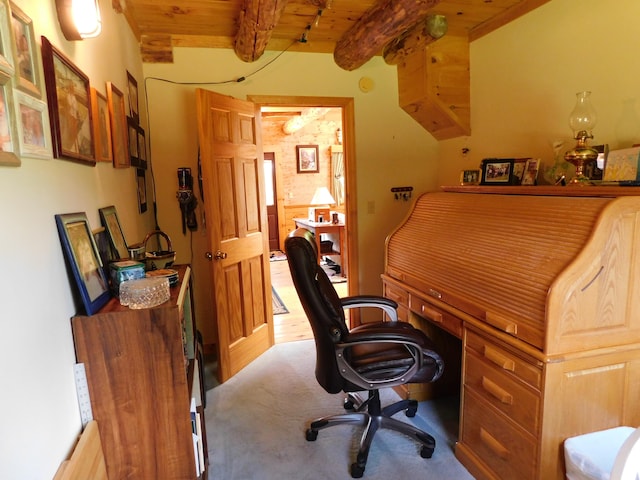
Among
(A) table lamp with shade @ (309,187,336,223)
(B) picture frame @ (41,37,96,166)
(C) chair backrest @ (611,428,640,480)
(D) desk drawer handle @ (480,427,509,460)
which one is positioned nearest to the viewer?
(C) chair backrest @ (611,428,640,480)

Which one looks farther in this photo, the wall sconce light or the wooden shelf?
the wooden shelf

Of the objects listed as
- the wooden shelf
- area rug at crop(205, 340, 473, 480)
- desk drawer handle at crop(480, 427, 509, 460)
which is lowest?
area rug at crop(205, 340, 473, 480)

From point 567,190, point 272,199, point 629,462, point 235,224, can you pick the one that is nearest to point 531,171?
point 567,190

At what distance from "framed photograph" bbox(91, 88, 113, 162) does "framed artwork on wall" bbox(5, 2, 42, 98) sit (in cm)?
51

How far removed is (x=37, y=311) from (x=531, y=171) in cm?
250

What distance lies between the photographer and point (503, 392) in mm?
1621

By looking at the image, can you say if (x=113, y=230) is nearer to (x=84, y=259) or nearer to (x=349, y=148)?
(x=84, y=259)

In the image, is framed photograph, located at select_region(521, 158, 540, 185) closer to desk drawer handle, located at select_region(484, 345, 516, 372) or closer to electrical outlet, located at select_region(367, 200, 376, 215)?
desk drawer handle, located at select_region(484, 345, 516, 372)

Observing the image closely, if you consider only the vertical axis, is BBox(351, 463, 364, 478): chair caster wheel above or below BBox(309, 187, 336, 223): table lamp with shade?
below

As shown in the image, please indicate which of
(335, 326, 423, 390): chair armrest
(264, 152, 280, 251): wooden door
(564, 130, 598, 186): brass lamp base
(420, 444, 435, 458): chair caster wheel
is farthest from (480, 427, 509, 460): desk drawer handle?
(264, 152, 280, 251): wooden door

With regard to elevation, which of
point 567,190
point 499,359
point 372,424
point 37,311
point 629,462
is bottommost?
point 372,424

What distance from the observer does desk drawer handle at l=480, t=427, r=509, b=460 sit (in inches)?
65.0

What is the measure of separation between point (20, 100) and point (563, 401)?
198cm

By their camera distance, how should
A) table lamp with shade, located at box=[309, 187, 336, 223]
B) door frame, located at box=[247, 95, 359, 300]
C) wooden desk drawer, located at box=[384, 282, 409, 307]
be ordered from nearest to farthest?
wooden desk drawer, located at box=[384, 282, 409, 307] < door frame, located at box=[247, 95, 359, 300] < table lamp with shade, located at box=[309, 187, 336, 223]
